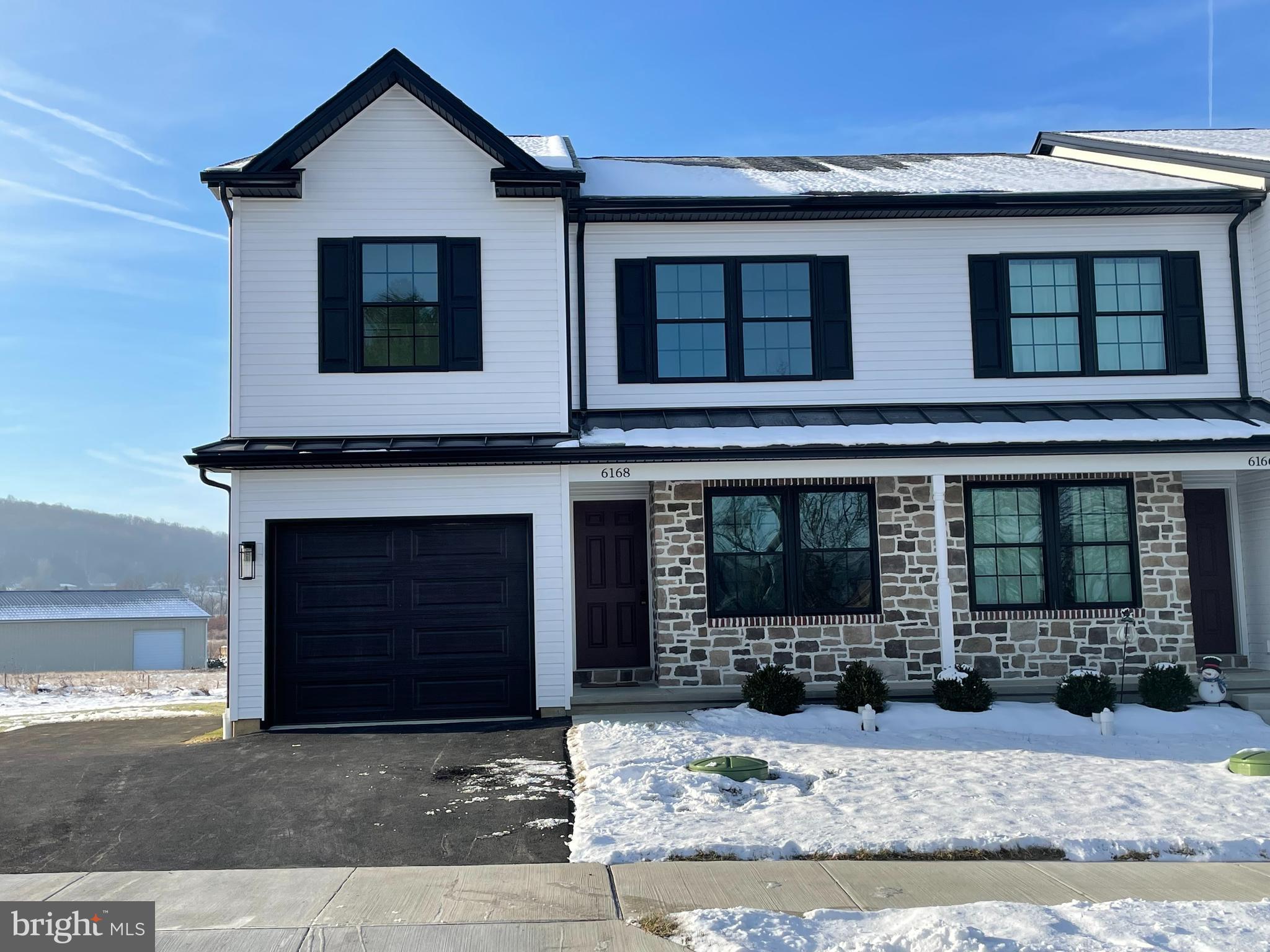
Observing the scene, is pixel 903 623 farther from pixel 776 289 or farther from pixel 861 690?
pixel 776 289

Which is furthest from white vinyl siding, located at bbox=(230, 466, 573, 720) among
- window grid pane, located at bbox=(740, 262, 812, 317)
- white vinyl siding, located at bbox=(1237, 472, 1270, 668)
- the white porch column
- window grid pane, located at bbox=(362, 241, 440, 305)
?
white vinyl siding, located at bbox=(1237, 472, 1270, 668)

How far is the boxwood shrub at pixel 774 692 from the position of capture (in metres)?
11.1

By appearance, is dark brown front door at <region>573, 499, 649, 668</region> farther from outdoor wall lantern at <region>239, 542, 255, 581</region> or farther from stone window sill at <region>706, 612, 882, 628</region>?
outdoor wall lantern at <region>239, 542, 255, 581</region>

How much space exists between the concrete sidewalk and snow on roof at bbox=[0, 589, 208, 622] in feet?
142

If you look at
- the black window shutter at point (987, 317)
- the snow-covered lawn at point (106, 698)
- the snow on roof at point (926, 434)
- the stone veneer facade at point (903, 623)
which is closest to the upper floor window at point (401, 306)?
the snow on roof at point (926, 434)

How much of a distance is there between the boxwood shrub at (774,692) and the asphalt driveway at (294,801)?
6.82 feet

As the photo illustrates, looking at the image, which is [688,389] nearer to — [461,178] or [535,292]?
[535,292]

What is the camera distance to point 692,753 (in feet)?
30.1

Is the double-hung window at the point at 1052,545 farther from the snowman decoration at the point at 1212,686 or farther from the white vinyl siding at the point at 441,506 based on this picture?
the white vinyl siding at the point at 441,506

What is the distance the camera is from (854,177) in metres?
14.1

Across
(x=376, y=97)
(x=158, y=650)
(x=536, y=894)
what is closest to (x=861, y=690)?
(x=536, y=894)

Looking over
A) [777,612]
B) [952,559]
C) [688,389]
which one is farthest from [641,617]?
[952,559]

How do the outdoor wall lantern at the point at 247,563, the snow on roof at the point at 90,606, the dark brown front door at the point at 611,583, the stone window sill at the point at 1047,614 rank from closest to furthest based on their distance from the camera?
the outdoor wall lantern at the point at 247,563, the stone window sill at the point at 1047,614, the dark brown front door at the point at 611,583, the snow on roof at the point at 90,606

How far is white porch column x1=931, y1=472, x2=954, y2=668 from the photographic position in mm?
11805
